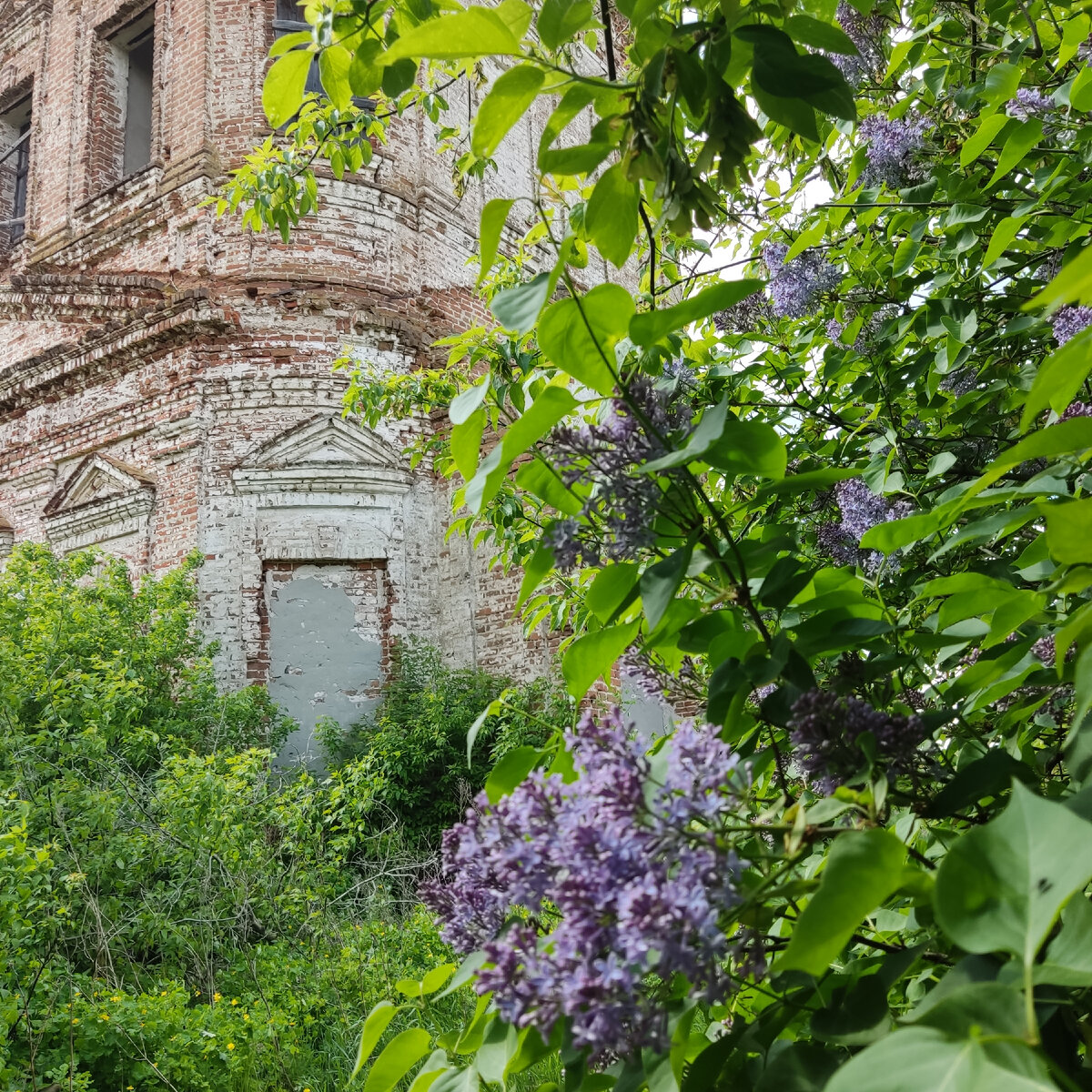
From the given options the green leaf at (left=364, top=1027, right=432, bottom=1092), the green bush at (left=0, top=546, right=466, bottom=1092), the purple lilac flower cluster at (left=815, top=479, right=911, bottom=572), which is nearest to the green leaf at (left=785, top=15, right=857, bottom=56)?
the green leaf at (left=364, top=1027, right=432, bottom=1092)

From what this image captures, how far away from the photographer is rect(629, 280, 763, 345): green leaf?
2.11 ft

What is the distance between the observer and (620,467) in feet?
2.51

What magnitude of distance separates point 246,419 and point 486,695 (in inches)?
143

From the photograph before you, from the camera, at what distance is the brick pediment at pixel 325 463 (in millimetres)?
8570

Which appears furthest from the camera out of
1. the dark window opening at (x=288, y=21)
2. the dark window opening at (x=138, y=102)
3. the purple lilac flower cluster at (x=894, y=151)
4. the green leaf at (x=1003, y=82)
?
the dark window opening at (x=138, y=102)

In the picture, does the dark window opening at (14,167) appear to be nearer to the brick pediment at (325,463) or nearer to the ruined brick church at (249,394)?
the ruined brick church at (249,394)

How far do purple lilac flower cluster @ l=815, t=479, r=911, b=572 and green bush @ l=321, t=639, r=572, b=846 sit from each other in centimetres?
529

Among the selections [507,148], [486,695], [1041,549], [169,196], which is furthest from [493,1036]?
[507,148]

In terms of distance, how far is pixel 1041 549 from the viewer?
3.10 ft

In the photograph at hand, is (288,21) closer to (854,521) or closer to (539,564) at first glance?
(854,521)

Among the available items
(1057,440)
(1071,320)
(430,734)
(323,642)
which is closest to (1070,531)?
(1057,440)

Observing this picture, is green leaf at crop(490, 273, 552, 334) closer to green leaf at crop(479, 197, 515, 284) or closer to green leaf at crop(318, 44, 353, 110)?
green leaf at crop(479, 197, 515, 284)

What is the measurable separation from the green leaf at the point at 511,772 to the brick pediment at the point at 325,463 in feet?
26.8

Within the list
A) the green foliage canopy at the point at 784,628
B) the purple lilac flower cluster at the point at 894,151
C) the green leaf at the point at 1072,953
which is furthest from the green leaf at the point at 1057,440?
the purple lilac flower cluster at the point at 894,151
